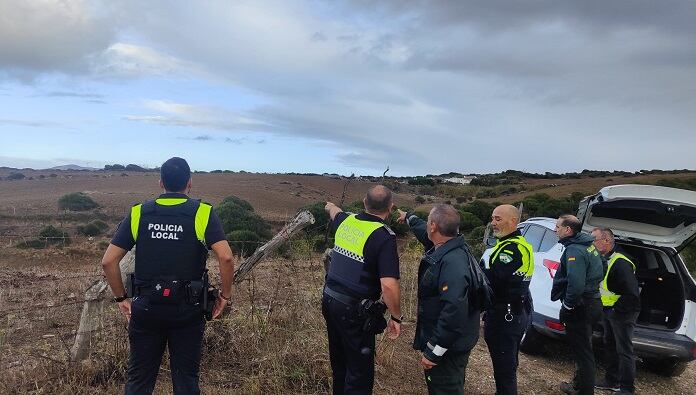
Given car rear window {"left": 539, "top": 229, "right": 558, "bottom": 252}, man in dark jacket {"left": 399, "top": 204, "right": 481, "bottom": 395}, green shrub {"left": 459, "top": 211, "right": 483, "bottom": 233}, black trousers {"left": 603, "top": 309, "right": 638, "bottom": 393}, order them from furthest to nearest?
green shrub {"left": 459, "top": 211, "right": 483, "bottom": 233} → car rear window {"left": 539, "top": 229, "right": 558, "bottom": 252} → black trousers {"left": 603, "top": 309, "right": 638, "bottom": 393} → man in dark jacket {"left": 399, "top": 204, "right": 481, "bottom": 395}

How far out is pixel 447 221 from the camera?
3.40 m

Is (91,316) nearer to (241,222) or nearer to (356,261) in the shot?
(356,261)

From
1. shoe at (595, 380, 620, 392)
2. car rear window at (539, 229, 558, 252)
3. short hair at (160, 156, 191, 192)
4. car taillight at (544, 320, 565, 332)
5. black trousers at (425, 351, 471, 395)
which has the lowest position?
shoe at (595, 380, 620, 392)

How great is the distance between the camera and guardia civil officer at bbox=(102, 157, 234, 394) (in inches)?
125

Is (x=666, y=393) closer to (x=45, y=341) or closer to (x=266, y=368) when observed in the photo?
(x=266, y=368)

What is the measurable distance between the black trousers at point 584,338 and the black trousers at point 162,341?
3438 mm

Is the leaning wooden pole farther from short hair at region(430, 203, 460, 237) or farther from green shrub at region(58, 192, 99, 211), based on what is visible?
green shrub at region(58, 192, 99, 211)

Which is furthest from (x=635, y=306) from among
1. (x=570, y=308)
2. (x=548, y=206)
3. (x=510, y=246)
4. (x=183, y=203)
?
(x=548, y=206)

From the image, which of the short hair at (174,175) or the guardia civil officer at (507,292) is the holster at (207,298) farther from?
the guardia civil officer at (507,292)

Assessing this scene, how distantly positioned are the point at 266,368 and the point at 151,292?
1746mm

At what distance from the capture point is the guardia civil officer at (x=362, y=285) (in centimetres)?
333

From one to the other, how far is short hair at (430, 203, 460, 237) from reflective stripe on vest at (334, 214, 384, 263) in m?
0.39

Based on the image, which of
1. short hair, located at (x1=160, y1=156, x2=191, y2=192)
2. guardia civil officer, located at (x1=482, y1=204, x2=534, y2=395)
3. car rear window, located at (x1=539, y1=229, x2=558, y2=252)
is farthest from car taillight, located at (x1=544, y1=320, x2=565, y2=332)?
short hair, located at (x1=160, y1=156, x2=191, y2=192)

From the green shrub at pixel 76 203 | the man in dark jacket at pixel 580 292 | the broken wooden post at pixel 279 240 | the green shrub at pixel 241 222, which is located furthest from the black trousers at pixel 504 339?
the green shrub at pixel 76 203
